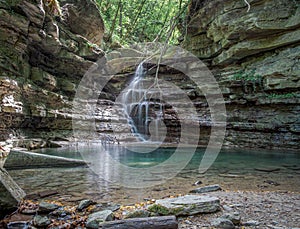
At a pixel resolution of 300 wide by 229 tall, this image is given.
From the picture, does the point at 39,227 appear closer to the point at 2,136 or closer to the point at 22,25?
the point at 2,136

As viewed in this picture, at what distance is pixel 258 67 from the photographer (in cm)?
1166

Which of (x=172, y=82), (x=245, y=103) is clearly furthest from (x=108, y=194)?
(x=172, y=82)

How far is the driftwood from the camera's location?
191 centimetres

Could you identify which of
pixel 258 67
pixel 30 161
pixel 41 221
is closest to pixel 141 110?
pixel 258 67

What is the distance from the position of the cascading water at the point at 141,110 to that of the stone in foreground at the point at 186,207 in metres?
11.8

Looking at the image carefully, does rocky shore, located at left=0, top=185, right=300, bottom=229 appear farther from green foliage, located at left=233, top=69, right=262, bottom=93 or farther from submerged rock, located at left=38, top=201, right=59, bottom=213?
green foliage, located at left=233, top=69, right=262, bottom=93

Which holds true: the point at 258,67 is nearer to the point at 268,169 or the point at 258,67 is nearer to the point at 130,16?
the point at 268,169

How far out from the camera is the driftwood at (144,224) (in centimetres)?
191

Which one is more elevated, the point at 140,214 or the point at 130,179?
the point at 140,214

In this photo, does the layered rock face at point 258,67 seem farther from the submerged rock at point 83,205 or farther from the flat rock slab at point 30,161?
the submerged rock at point 83,205

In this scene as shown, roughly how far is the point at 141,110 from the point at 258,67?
779cm

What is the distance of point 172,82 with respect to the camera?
1565 cm

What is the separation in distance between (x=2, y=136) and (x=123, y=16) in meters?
16.5

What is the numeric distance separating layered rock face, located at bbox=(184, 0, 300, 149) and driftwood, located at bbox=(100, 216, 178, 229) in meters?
8.91
